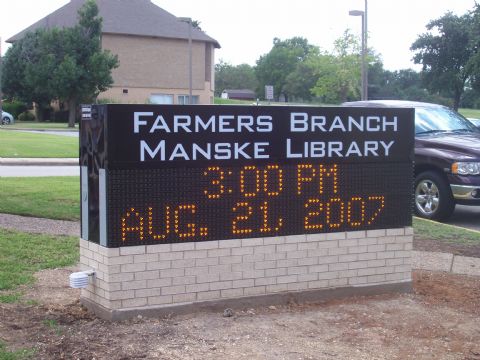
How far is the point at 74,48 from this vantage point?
1948 inches

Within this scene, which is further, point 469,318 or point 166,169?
point 469,318

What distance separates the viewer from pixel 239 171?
5996 mm

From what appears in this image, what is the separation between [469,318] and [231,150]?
2.46 metres

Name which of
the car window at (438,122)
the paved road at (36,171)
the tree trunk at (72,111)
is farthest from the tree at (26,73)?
the car window at (438,122)

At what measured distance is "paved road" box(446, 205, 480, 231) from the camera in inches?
472

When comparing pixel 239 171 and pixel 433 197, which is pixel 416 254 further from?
pixel 239 171

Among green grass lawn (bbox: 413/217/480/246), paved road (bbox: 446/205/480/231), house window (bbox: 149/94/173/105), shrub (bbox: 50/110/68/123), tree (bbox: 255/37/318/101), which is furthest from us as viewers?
tree (bbox: 255/37/318/101)

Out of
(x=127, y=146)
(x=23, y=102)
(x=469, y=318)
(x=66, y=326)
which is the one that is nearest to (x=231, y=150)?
(x=127, y=146)

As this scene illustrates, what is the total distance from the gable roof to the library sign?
53.5 meters

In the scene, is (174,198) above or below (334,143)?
below

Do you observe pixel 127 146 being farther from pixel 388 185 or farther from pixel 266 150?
pixel 388 185

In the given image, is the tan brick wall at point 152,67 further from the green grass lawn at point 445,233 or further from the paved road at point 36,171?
the green grass lawn at point 445,233

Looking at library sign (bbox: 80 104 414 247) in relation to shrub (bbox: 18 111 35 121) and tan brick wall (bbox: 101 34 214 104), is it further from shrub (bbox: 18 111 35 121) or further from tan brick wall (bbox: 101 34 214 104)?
shrub (bbox: 18 111 35 121)

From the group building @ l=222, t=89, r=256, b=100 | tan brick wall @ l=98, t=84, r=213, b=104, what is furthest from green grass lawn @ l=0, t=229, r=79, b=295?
building @ l=222, t=89, r=256, b=100
